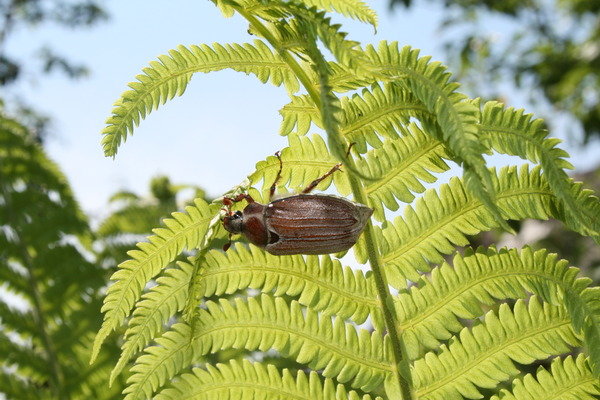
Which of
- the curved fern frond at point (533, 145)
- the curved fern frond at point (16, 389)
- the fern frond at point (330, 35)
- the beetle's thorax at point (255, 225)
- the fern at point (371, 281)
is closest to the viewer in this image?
the fern frond at point (330, 35)

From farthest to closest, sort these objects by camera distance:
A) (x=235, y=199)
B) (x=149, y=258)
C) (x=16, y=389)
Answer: (x=16, y=389) < (x=235, y=199) < (x=149, y=258)

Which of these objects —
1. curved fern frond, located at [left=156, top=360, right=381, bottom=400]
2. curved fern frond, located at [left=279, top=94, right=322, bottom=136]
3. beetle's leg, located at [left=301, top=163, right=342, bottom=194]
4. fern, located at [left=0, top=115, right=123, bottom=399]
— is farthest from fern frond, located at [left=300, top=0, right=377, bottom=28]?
fern, located at [left=0, top=115, right=123, bottom=399]

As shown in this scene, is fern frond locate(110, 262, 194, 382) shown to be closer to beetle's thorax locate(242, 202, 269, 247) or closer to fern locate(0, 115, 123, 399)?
beetle's thorax locate(242, 202, 269, 247)

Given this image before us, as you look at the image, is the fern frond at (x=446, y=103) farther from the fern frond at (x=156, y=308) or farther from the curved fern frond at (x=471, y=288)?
the fern frond at (x=156, y=308)

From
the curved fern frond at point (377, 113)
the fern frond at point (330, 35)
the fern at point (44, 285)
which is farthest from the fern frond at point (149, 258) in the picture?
the fern at point (44, 285)

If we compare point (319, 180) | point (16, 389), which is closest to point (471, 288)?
point (319, 180)

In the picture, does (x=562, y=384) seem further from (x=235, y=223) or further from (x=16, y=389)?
(x=16, y=389)
